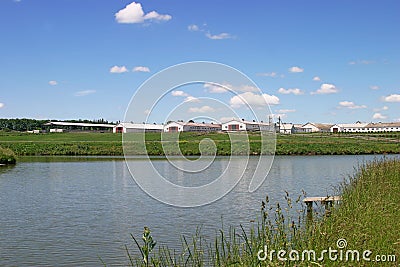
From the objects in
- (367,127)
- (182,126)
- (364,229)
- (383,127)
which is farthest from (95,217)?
(367,127)

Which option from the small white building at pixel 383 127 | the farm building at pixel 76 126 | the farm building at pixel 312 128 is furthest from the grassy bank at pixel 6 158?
the small white building at pixel 383 127

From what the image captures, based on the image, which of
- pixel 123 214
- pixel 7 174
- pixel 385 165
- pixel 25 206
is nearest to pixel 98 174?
pixel 7 174

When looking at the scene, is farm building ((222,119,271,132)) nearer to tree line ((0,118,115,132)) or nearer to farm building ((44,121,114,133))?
farm building ((44,121,114,133))

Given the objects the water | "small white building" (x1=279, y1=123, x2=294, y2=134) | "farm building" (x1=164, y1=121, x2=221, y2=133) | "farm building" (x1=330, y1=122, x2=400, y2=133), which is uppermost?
"farm building" (x1=330, y1=122, x2=400, y2=133)

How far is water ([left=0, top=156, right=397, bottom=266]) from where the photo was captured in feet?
37.7

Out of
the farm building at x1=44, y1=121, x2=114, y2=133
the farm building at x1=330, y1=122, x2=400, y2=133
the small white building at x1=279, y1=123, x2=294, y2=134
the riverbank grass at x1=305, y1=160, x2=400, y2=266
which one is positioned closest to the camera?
the riverbank grass at x1=305, y1=160, x2=400, y2=266

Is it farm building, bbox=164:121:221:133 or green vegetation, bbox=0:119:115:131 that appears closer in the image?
farm building, bbox=164:121:221:133

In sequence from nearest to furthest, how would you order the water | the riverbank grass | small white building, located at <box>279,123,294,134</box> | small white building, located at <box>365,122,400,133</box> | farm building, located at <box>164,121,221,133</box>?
the riverbank grass, the water, farm building, located at <box>164,121,221,133</box>, small white building, located at <box>279,123,294,134</box>, small white building, located at <box>365,122,400,133</box>

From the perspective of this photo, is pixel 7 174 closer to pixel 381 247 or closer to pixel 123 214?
pixel 123 214

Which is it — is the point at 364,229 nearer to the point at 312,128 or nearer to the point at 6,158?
the point at 6,158

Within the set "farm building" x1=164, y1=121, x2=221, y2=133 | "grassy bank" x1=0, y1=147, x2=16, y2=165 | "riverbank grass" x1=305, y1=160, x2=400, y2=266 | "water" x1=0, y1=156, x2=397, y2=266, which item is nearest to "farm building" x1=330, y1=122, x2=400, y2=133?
"grassy bank" x1=0, y1=147, x2=16, y2=165

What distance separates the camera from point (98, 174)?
31141 millimetres

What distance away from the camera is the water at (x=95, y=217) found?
11.5 meters

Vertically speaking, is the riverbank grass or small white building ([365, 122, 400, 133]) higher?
small white building ([365, 122, 400, 133])
